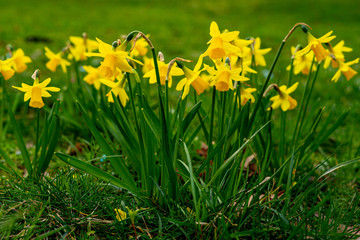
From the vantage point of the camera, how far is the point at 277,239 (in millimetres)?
1487

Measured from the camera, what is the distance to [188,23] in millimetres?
8867

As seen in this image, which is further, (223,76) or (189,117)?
(189,117)

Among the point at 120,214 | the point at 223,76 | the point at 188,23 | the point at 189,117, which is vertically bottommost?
the point at 188,23

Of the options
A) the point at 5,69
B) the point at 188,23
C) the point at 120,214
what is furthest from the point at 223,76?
the point at 188,23

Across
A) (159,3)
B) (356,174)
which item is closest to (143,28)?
(159,3)

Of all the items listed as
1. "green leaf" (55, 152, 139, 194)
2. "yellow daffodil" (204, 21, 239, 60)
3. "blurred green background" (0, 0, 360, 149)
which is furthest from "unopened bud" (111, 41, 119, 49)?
"blurred green background" (0, 0, 360, 149)

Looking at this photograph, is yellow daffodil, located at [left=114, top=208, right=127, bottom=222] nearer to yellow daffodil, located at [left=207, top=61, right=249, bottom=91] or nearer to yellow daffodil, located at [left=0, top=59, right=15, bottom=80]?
yellow daffodil, located at [left=207, top=61, right=249, bottom=91]

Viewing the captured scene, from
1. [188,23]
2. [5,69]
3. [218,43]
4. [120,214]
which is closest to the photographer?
[218,43]

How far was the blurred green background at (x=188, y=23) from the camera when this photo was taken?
4.97 meters

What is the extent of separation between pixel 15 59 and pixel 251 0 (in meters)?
13.1

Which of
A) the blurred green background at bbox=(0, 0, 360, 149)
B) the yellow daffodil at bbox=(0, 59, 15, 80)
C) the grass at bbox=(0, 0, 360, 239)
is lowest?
the blurred green background at bbox=(0, 0, 360, 149)

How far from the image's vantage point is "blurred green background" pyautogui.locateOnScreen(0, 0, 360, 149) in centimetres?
497

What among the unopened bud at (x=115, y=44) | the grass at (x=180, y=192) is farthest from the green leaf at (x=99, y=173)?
the unopened bud at (x=115, y=44)

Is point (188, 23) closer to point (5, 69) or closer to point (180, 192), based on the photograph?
point (5, 69)
